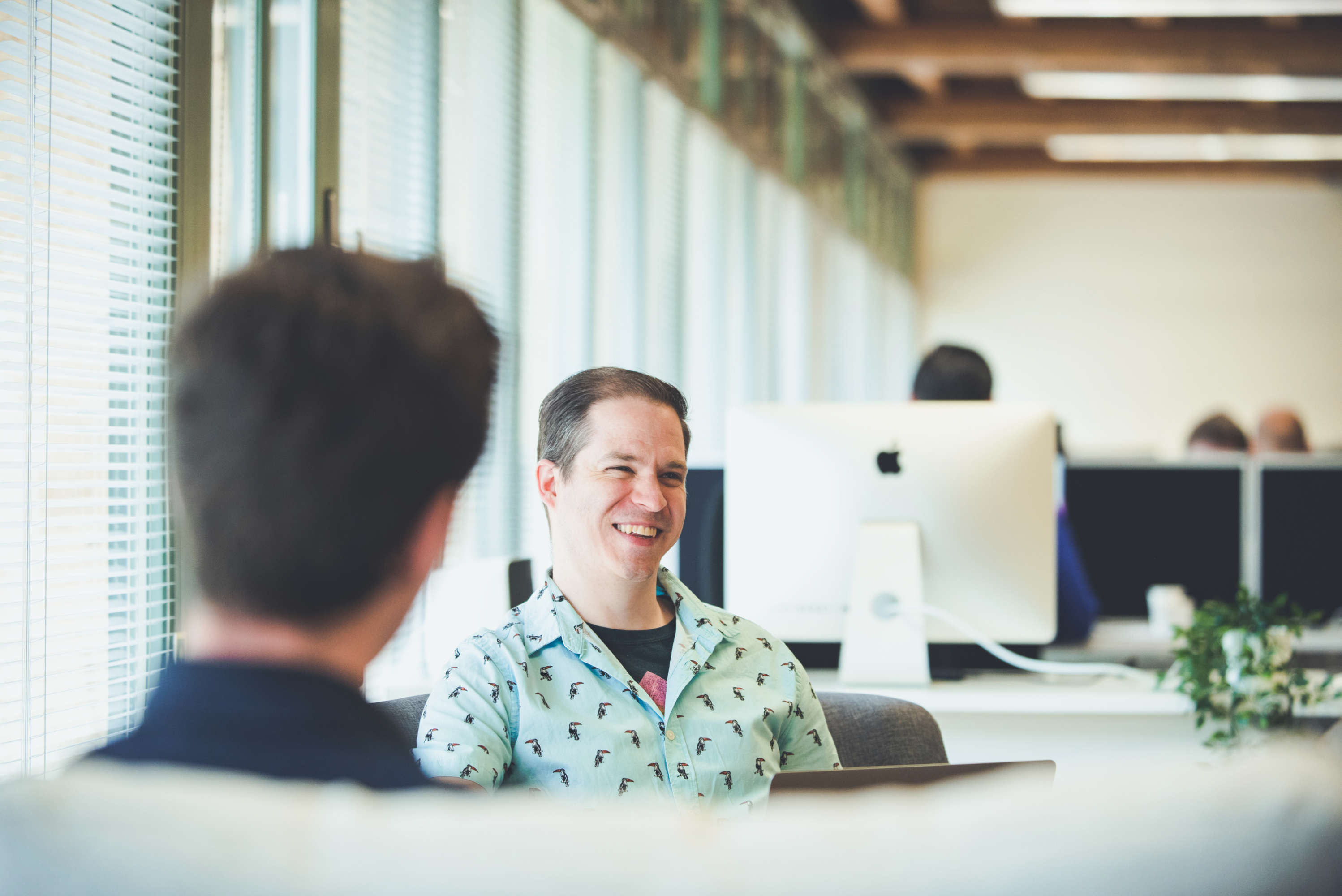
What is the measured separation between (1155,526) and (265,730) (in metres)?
3.34

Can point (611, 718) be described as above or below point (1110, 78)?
below

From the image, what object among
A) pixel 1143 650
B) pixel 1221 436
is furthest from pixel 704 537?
pixel 1221 436

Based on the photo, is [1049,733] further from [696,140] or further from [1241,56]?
[1241,56]

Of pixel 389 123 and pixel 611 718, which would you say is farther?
pixel 389 123

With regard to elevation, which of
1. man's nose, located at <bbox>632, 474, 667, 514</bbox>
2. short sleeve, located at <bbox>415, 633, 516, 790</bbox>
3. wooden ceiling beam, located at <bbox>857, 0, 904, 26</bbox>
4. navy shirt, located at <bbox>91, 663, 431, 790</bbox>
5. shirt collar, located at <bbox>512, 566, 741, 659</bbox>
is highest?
wooden ceiling beam, located at <bbox>857, 0, 904, 26</bbox>

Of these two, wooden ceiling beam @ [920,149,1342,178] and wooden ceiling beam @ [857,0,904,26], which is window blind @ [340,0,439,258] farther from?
wooden ceiling beam @ [920,149,1342,178]

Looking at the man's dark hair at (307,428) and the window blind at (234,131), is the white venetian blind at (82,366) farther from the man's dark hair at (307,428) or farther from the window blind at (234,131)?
the man's dark hair at (307,428)

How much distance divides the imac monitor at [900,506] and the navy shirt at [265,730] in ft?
5.46

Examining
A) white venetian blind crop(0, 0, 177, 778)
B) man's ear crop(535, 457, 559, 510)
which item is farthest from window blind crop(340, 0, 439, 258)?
man's ear crop(535, 457, 559, 510)

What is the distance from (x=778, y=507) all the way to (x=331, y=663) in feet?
5.47

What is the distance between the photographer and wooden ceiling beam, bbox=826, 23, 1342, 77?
6910 millimetres

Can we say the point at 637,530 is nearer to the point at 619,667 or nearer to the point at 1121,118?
the point at 619,667

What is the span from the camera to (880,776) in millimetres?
1101

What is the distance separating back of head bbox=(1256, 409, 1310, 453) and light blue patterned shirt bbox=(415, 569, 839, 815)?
413 centimetres
